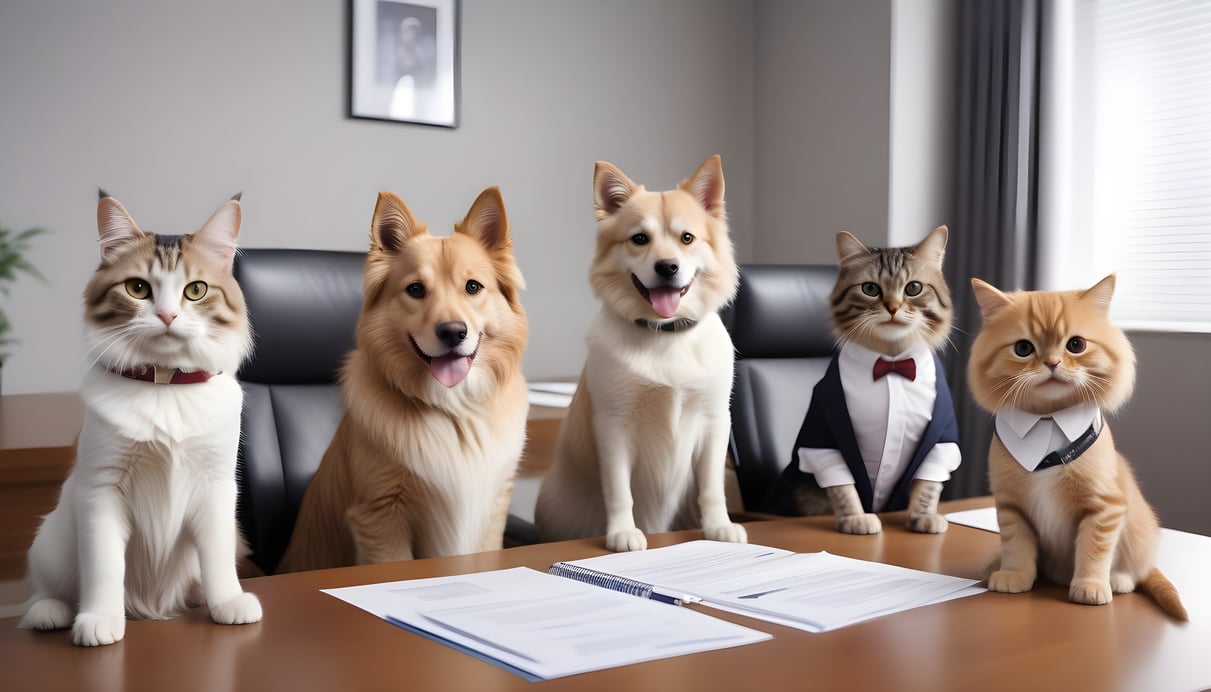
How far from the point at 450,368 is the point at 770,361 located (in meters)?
1.21

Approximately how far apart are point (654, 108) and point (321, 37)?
5.05 ft

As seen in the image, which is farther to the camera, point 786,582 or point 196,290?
point 786,582

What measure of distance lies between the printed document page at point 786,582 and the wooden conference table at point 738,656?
3 cm

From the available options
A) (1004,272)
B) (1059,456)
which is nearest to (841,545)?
(1059,456)

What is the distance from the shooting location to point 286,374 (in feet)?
6.14

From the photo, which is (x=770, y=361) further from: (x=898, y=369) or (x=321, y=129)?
(x=321, y=129)

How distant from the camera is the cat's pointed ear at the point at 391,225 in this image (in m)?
1.44

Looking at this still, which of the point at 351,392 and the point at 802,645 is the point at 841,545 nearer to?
the point at 802,645

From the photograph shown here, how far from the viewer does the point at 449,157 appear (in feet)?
12.7

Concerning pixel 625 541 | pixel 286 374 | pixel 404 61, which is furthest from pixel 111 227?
pixel 404 61

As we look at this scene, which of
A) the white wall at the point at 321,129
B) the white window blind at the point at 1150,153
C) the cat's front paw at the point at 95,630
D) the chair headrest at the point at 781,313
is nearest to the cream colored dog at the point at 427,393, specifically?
the cat's front paw at the point at 95,630

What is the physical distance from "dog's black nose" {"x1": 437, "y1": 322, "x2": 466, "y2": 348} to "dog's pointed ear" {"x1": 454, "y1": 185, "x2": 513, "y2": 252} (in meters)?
0.20

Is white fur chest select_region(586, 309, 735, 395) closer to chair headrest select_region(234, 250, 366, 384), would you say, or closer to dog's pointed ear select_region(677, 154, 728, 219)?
dog's pointed ear select_region(677, 154, 728, 219)

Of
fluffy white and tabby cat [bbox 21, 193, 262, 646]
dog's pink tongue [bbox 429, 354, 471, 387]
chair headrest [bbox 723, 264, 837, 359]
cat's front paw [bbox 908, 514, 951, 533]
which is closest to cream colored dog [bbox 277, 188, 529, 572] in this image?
dog's pink tongue [bbox 429, 354, 471, 387]
